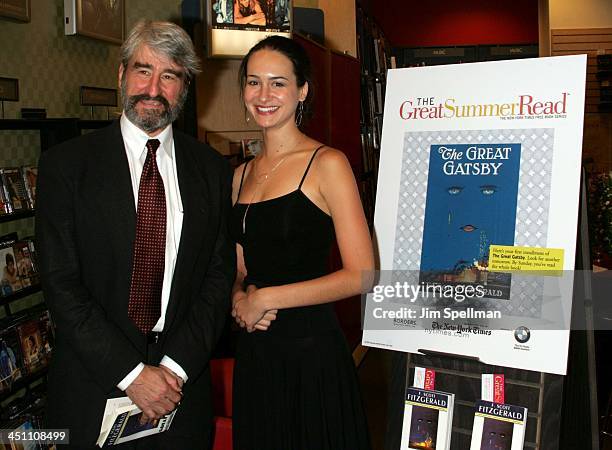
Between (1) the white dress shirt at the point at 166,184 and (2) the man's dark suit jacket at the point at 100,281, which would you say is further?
(1) the white dress shirt at the point at 166,184

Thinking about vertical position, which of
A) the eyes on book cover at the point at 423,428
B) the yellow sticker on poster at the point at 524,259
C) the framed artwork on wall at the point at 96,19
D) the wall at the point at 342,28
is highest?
the wall at the point at 342,28

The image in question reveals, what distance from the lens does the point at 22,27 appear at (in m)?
2.88

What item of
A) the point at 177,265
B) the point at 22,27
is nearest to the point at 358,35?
the point at 22,27

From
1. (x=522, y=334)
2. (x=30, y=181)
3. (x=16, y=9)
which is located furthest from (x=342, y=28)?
(x=522, y=334)

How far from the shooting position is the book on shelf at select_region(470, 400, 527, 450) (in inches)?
81.9

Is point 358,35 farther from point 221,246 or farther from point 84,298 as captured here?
point 84,298

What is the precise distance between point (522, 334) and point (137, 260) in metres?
1.19

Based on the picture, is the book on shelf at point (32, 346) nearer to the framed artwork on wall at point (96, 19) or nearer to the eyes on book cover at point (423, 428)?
the framed artwork on wall at point (96, 19)

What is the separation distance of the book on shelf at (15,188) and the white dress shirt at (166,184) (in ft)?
2.84

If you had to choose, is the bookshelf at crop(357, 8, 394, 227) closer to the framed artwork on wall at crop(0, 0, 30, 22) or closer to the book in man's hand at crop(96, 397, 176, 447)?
the framed artwork on wall at crop(0, 0, 30, 22)

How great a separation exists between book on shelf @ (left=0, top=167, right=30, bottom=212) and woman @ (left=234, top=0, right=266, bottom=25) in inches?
64.3

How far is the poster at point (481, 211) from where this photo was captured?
6.72 feet

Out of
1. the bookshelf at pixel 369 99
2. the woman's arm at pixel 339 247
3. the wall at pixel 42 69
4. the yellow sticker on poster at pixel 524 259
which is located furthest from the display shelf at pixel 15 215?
the bookshelf at pixel 369 99

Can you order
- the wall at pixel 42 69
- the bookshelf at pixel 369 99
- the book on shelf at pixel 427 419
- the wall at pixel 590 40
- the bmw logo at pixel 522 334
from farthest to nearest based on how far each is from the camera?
the wall at pixel 590 40 → the bookshelf at pixel 369 99 → the wall at pixel 42 69 → the book on shelf at pixel 427 419 → the bmw logo at pixel 522 334
